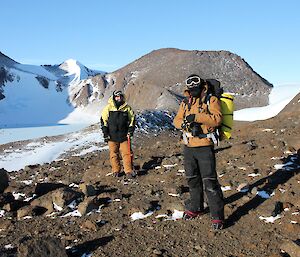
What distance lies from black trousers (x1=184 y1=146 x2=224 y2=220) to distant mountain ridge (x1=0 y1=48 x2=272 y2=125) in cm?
3240

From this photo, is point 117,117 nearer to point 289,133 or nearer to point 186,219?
point 186,219

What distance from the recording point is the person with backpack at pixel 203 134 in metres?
6.12

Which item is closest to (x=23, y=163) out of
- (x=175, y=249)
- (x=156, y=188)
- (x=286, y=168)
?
(x=156, y=188)

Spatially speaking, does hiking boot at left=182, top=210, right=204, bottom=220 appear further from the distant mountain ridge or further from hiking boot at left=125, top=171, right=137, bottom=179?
the distant mountain ridge

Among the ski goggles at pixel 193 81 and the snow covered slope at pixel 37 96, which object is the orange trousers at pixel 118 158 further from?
the snow covered slope at pixel 37 96

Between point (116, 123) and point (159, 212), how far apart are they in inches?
160

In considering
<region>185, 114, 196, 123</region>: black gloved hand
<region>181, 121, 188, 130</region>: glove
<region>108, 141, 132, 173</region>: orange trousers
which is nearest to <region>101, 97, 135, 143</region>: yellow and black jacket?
<region>108, 141, 132, 173</region>: orange trousers

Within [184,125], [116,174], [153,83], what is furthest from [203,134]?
[153,83]

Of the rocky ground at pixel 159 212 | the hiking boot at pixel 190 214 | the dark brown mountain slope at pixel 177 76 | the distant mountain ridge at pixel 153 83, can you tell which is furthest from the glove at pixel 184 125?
the dark brown mountain slope at pixel 177 76

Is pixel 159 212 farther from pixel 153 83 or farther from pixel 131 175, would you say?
pixel 153 83

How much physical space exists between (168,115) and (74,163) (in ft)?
58.6

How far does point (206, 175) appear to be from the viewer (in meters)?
6.33

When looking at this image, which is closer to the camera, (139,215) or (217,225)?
(217,225)

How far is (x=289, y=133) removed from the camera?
12.7 meters
